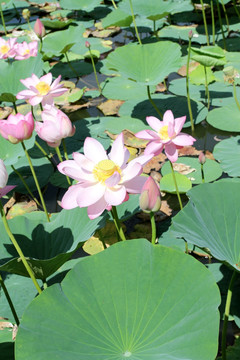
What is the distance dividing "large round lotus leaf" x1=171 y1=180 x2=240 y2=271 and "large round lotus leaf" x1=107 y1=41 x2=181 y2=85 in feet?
4.47

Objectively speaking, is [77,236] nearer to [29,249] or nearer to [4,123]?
[29,249]

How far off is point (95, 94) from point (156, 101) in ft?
1.66

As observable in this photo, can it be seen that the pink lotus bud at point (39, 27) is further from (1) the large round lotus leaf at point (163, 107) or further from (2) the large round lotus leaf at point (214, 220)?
(2) the large round lotus leaf at point (214, 220)

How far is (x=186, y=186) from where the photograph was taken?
6.27 feet

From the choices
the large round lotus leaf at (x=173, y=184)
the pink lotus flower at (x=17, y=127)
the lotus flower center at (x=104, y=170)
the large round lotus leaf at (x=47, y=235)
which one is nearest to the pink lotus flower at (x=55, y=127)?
the pink lotus flower at (x=17, y=127)

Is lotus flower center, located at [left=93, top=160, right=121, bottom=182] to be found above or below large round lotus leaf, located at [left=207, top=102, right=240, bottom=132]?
above

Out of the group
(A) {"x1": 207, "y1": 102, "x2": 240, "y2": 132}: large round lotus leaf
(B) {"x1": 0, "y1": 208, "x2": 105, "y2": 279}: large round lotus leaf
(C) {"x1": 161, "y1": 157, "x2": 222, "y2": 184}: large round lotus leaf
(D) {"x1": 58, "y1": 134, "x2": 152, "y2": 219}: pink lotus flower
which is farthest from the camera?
(A) {"x1": 207, "y1": 102, "x2": 240, "y2": 132}: large round lotus leaf

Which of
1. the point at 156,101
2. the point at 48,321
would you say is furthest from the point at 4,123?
the point at 156,101

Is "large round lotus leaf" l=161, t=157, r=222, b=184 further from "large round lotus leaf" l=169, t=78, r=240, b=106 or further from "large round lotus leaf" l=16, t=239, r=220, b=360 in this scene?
"large round lotus leaf" l=16, t=239, r=220, b=360

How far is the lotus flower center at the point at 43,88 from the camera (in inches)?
78.4

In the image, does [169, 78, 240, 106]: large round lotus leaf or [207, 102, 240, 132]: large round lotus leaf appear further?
[169, 78, 240, 106]: large round lotus leaf

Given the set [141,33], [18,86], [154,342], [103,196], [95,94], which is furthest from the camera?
[141,33]

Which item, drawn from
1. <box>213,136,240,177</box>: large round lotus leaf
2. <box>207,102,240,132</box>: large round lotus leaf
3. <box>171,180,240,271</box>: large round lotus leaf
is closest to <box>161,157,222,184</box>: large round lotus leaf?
<box>213,136,240,177</box>: large round lotus leaf

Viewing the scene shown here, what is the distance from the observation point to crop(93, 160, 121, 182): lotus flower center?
1098 mm
